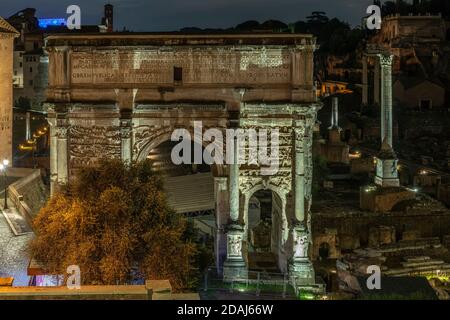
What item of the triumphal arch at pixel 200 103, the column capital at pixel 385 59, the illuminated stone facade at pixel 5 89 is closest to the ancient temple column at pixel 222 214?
the triumphal arch at pixel 200 103

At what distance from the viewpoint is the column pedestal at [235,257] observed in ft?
85.1

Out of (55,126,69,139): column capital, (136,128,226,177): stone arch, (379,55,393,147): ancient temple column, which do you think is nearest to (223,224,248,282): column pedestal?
(136,128,226,177): stone arch

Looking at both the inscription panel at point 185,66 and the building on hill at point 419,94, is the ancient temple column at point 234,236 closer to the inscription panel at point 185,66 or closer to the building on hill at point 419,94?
the inscription panel at point 185,66

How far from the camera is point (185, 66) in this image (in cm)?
2662

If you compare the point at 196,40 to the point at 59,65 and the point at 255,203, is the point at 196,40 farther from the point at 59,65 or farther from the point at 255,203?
the point at 255,203

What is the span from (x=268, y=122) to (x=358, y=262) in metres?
7.26

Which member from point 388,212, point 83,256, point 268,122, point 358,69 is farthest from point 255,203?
point 358,69

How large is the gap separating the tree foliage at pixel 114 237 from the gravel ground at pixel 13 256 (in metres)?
1.26

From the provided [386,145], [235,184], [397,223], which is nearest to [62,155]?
[235,184]

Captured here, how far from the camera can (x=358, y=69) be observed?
95062 mm

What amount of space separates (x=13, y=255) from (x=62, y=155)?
3.69 meters

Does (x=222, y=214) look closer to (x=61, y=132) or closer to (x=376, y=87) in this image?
(x=61, y=132)

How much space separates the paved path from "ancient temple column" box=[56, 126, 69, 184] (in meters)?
2.75

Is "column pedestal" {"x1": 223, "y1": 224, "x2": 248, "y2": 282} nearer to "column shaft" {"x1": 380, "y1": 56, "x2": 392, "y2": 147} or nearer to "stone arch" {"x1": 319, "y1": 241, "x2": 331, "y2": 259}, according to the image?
"stone arch" {"x1": 319, "y1": 241, "x2": 331, "y2": 259}
